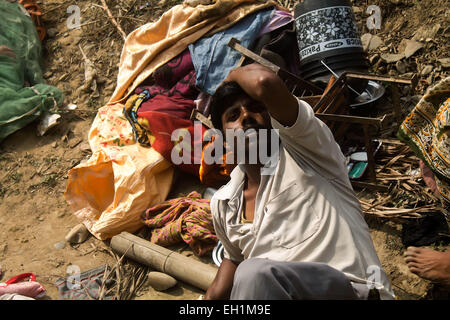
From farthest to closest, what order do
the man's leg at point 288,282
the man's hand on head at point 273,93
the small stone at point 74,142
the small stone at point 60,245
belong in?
1. the small stone at point 74,142
2. the small stone at point 60,245
3. the man's hand on head at point 273,93
4. the man's leg at point 288,282

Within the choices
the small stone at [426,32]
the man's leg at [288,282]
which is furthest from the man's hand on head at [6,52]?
the man's leg at [288,282]

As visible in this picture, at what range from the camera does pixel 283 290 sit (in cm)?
155

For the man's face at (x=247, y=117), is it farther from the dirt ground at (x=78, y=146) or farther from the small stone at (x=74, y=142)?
the small stone at (x=74, y=142)

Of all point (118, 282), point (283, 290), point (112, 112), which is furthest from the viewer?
point (112, 112)

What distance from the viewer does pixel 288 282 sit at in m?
1.57

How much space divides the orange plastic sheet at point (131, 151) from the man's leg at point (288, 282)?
2.39 metres

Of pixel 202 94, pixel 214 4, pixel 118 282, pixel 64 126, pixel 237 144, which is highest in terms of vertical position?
pixel 214 4

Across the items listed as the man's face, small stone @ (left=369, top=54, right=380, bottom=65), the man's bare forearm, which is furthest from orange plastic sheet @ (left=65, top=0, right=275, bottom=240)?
the man's face

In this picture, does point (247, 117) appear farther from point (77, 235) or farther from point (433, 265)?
point (77, 235)

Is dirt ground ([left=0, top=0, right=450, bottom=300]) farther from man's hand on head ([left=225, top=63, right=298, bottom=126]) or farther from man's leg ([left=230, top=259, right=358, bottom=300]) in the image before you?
man's hand on head ([left=225, top=63, right=298, bottom=126])

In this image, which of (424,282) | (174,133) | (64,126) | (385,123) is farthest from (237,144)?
(64,126)

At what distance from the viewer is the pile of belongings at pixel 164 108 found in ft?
12.8

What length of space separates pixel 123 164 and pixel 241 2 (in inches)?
79.4

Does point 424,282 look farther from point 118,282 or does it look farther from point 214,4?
point 214,4
